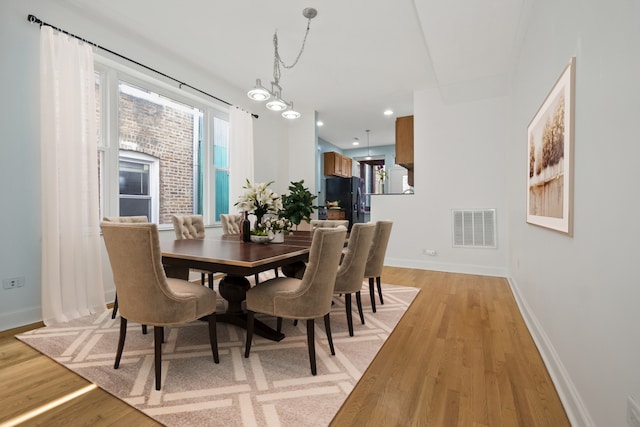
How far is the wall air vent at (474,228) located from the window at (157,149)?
3.76 metres

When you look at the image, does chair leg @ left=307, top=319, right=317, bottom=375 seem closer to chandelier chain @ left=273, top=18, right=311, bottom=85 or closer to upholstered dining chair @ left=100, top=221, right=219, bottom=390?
upholstered dining chair @ left=100, top=221, right=219, bottom=390

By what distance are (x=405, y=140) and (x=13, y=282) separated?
535 cm

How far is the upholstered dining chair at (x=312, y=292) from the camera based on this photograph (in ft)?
5.68

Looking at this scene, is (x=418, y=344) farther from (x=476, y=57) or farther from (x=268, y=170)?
(x=268, y=170)

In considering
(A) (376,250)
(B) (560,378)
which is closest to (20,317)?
(A) (376,250)

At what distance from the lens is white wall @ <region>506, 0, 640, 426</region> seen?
3.08 ft

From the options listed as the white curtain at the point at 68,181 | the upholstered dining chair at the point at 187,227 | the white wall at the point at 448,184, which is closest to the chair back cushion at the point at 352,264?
the upholstered dining chair at the point at 187,227

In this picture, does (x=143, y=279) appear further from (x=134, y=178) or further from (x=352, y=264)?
(x=134, y=178)

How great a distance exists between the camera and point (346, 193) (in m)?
7.89

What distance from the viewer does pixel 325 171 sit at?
7711mm

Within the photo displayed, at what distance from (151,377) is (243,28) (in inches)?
130

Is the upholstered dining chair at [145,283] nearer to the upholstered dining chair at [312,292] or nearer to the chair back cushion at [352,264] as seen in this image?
the upholstered dining chair at [312,292]

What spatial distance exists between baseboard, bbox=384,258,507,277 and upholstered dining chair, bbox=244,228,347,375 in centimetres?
338

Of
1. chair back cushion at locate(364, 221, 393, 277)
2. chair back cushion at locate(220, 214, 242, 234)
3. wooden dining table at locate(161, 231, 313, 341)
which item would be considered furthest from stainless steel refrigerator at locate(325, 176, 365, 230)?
wooden dining table at locate(161, 231, 313, 341)
